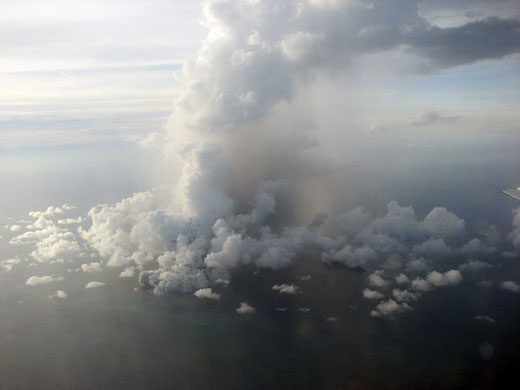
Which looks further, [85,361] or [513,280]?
[513,280]

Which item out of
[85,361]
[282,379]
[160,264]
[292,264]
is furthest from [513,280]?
[85,361]

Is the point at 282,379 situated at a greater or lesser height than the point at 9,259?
lesser

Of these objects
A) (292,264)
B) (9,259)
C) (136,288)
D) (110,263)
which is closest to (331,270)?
(292,264)

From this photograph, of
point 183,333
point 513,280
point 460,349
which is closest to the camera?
point 460,349

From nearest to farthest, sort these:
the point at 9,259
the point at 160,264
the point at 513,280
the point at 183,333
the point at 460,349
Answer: the point at 460,349 → the point at 183,333 → the point at 513,280 → the point at 160,264 → the point at 9,259

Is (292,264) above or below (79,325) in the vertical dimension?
above

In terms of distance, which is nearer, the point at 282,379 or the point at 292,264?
the point at 282,379

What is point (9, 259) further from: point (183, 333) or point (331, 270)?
point (331, 270)

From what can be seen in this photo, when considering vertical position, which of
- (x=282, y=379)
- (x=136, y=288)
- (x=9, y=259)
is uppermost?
(x=9, y=259)

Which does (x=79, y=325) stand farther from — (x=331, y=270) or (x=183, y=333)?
(x=331, y=270)
